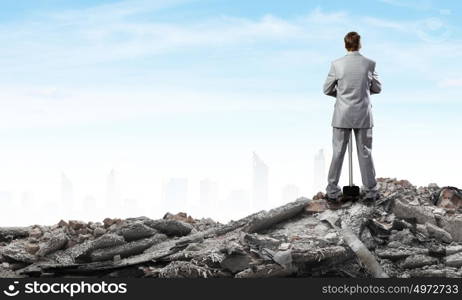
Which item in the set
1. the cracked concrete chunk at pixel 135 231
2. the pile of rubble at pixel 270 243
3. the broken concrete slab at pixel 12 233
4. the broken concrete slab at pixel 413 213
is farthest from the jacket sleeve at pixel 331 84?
the broken concrete slab at pixel 12 233

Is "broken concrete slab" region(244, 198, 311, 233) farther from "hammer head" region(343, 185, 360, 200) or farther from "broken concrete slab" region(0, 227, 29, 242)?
"broken concrete slab" region(0, 227, 29, 242)

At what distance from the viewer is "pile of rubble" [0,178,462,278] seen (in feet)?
29.9

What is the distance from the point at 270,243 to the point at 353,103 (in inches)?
111

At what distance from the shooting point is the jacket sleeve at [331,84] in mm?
11188

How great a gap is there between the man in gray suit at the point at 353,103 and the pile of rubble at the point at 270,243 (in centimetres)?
63

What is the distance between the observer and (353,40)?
36.5 ft

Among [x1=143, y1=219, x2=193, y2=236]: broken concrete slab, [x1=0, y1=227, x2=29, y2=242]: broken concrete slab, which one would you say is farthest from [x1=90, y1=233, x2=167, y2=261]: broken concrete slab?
[x1=0, y1=227, x2=29, y2=242]: broken concrete slab

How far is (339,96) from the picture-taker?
11.1m

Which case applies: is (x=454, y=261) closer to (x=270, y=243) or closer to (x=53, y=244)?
(x=270, y=243)

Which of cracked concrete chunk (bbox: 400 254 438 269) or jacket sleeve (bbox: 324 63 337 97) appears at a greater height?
jacket sleeve (bbox: 324 63 337 97)

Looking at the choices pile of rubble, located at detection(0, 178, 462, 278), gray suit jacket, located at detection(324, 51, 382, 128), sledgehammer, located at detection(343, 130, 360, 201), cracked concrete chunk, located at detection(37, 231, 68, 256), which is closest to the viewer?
pile of rubble, located at detection(0, 178, 462, 278)

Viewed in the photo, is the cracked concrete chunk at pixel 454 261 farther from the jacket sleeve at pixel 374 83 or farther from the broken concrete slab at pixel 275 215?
the jacket sleeve at pixel 374 83

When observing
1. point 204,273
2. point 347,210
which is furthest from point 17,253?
point 347,210

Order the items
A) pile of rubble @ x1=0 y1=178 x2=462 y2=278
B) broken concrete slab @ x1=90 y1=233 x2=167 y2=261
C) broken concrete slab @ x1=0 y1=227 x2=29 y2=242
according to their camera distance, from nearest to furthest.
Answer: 1. pile of rubble @ x1=0 y1=178 x2=462 y2=278
2. broken concrete slab @ x1=90 y1=233 x2=167 y2=261
3. broken concrete slab @ x1=0 y1=227 x2=29 y2=242
